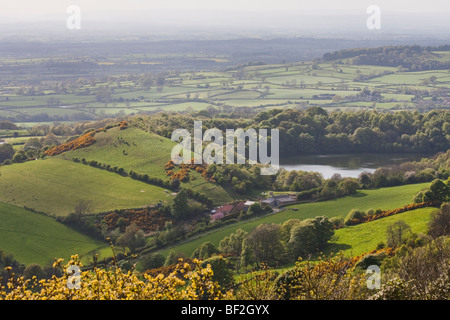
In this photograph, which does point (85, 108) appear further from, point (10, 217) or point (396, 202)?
point (396, 202)

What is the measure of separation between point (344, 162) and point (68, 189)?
5941 centimetres

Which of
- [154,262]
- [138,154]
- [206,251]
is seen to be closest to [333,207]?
[206,251]

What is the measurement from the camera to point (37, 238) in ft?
205

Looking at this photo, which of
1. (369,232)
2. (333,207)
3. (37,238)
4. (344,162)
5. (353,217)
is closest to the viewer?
(369,232)

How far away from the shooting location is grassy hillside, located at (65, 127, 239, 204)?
78125 millimetres

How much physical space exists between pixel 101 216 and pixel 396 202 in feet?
119

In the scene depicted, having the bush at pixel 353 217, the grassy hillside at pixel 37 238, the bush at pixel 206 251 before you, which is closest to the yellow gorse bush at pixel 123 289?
the bush at pixel 206 251

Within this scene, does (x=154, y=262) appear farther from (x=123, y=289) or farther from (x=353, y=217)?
(x=123, y=289)

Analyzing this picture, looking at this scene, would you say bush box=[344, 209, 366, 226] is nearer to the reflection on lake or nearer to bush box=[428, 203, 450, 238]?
bush box=[428, 203, 450, 238]

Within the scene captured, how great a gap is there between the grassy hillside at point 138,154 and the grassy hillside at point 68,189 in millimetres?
3892

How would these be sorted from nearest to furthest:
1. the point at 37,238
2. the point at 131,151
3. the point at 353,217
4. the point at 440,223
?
the point at 440,223
the point at 353,217
the point at 37,238
the point at 131,151

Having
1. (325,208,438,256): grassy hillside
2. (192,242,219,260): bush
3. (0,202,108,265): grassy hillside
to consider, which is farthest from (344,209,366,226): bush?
(0,202,108,265): grassy hillside

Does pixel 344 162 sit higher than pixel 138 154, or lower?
lower

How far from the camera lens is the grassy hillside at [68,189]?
7200cm
